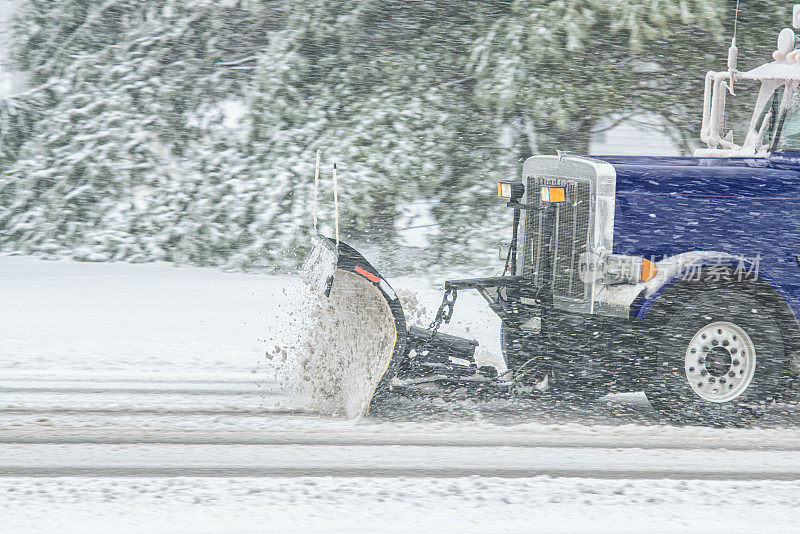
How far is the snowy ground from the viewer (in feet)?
13.3

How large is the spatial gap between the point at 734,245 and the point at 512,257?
1492 mm

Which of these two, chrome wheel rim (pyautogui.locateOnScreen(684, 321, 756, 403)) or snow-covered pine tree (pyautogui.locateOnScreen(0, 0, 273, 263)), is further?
snow-covered pine tree (pyautogui.locateOnScreen(0, 0, 273, 263))

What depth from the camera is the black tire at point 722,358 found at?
18.7 feet

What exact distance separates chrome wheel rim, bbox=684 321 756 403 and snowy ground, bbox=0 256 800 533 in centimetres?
24

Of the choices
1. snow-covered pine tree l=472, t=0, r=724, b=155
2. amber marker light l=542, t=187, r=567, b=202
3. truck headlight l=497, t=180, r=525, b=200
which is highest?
snow-covered pine tree l=472, t=0, r=724, b=155

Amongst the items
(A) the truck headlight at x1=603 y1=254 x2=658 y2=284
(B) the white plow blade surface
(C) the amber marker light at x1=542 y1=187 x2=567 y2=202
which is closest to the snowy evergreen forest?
(B) the white plow blade surface

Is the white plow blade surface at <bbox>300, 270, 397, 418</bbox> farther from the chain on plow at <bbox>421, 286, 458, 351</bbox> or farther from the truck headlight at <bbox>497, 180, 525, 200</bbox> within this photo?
the truck headlight at <bbox>497, 180, 525, 200</bbox>

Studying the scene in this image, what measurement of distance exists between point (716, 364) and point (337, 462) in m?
2.36

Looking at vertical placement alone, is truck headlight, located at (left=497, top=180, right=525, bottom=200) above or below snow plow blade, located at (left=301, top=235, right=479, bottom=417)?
above

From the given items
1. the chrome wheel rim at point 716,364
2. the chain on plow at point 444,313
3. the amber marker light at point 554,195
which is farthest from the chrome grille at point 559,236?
the chrome wheel rim at point 716,364

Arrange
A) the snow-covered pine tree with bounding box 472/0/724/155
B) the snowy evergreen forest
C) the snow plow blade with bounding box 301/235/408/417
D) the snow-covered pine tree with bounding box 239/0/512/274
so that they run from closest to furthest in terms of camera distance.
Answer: the snow plow blade with bounding box 301/235/408/417, the snow-covered pine tree with bounding box 472/0/724/155, the snowy evergreen forest, the snow-covered pine tree with bounding box 239/0/512/274

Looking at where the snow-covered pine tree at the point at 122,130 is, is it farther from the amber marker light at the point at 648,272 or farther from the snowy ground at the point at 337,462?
the amber marker light at the point at 648,272

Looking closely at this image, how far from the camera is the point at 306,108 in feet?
39.9

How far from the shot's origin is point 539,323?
6.10 metres
